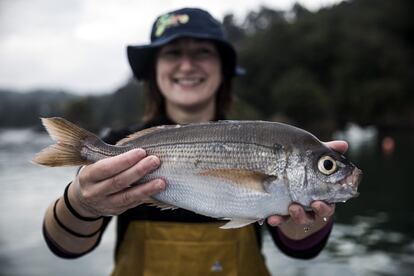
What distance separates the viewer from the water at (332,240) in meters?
7.47

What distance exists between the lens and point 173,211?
3.41m

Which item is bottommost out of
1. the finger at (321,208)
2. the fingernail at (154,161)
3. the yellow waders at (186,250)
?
the yellow waders at (186,250)

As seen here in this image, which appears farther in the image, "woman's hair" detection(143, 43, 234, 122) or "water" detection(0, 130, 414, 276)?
"water" detection(0, 130, 414, 276)

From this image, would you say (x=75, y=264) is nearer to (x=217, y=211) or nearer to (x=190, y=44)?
(x=190, y=44)

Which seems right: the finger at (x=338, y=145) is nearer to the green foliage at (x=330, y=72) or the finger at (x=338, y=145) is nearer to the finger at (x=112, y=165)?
the finger at (x=112, y=165)

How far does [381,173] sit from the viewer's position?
18656 millimetres

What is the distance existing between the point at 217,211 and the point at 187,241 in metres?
0.96

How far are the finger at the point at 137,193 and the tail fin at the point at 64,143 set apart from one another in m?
0.29

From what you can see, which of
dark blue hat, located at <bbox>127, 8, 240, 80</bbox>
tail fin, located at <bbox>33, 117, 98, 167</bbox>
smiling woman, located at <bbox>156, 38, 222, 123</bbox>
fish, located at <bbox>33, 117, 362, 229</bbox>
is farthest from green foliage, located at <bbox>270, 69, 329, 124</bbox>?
tail fin, located at <bbox>33, 117, 98, 167</bbox>

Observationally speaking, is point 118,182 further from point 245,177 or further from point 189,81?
point 189,81

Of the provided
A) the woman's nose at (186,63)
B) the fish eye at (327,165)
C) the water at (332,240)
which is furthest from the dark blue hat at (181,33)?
the water at (332,240)

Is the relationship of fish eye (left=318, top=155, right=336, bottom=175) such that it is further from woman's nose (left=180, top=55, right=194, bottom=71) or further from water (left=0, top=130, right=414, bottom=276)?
water (left=0, top=130, right=414, bottom=276)

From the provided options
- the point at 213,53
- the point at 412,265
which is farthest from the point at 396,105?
the point at 213,53

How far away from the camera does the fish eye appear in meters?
2.35
